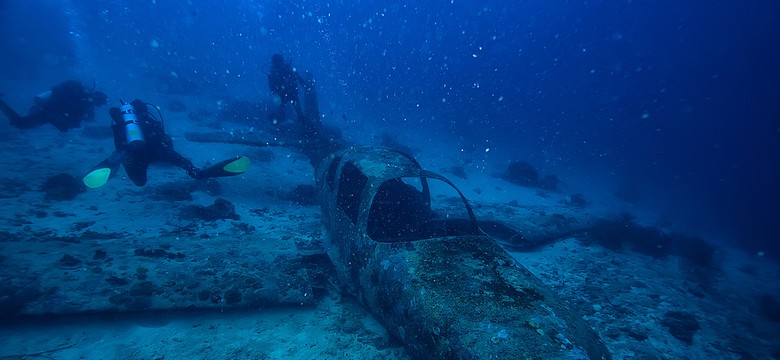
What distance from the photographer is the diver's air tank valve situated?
6291 millimetres

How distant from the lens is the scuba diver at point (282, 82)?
11602 millimetres

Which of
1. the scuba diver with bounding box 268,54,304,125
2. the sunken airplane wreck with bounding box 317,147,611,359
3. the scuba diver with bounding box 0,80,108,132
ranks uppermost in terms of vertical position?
the scuba diver with bounding box 268,54,304,125

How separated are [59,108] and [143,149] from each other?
18.6ft

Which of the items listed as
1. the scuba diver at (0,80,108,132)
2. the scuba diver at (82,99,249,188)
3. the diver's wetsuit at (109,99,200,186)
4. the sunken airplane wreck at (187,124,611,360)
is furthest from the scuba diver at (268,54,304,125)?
the sunken airplane wreck at (187,124,611,360)

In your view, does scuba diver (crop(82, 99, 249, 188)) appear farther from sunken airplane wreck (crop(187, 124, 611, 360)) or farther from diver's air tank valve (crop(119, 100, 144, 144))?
sunken airplane wreck (crop(187, 124, 611, 360))

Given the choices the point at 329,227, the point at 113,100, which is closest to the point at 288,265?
the point at 329,227

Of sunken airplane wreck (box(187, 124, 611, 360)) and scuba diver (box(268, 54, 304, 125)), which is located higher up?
scuba diver (box(268, 54, 304, 125))

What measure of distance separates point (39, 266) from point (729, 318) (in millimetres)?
11768

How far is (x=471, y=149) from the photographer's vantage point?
77.5 feet

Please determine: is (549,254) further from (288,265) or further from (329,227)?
(288,265)

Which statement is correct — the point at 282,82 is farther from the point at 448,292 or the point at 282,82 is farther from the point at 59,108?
the point at 448,292

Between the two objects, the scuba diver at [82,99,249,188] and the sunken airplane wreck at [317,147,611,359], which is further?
the scuba diver at [82,99,249,188]

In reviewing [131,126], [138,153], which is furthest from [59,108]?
[138,153]

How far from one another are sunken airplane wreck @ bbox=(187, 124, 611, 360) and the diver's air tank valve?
4.39m
